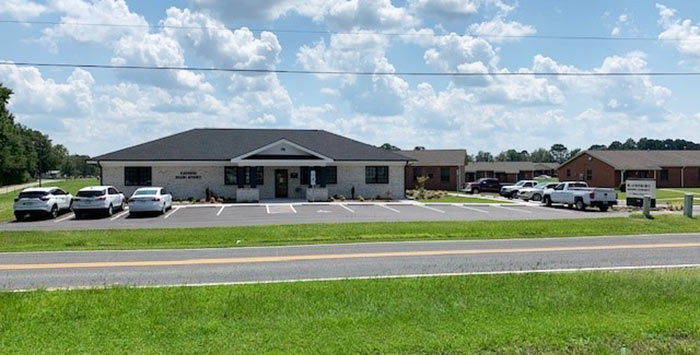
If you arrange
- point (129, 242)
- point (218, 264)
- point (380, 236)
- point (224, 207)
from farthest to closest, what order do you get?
point (224, 207)
point (380, 236)
point (129, 242)
point (218, 264)

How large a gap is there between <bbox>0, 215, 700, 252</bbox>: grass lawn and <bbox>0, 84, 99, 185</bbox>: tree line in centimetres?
3693

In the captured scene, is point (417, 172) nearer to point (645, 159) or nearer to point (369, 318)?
point (645, 159)

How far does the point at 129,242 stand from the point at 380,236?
781 centimetres

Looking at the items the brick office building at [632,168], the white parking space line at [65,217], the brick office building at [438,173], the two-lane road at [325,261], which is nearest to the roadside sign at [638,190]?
the two-lane road at [325,261]

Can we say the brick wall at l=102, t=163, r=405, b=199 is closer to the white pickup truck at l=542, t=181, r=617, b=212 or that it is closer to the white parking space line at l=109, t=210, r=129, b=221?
the white parking space line at l=109, t=210, r=129, b=221

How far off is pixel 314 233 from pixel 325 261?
5.76 metres

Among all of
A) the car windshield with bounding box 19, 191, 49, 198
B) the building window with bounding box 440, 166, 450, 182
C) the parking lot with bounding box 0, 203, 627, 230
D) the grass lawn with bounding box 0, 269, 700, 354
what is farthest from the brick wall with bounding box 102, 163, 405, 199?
the grass lawn with bounding box 0, 269, 700, 354

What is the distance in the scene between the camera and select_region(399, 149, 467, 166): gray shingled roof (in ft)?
192

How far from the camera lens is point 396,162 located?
39.9 m

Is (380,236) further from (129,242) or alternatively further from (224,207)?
(224,207)

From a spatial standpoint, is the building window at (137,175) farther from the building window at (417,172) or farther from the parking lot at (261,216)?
the building window at (417,172)

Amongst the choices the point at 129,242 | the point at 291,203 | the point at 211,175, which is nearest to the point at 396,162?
the point at 291,203

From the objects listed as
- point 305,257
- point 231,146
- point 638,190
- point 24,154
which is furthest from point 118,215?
Answer: point 24,154

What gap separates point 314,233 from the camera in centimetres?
1814
